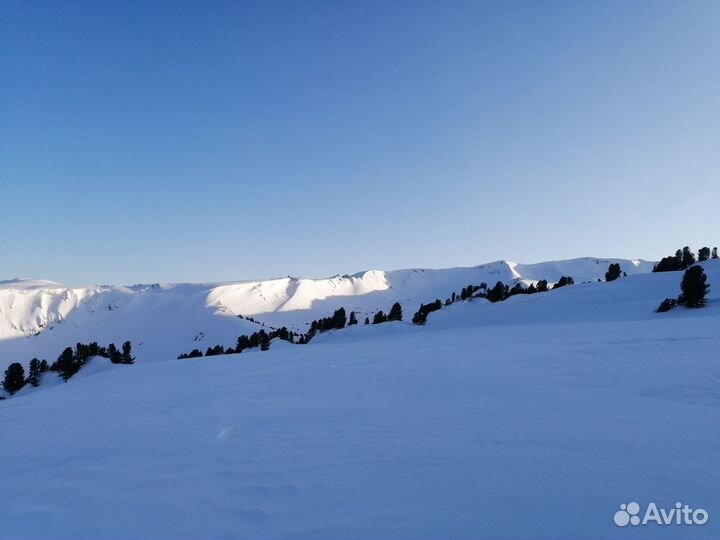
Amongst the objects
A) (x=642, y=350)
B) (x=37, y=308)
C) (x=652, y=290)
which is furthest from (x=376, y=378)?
(x=37, y=308)

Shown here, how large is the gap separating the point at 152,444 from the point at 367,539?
3.88m

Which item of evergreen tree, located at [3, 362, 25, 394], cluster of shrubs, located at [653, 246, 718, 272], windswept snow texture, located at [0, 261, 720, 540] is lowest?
evergreen tree, located at [3, 362, 25, 394]

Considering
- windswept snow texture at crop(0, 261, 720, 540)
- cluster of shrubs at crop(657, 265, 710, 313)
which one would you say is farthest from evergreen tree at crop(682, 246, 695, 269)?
windswept snow texture at crop(0, 261, 720, 540)

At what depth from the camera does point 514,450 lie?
4.20m

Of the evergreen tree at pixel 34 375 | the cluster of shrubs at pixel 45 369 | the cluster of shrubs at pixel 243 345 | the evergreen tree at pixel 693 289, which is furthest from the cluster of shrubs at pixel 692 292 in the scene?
the evergreen tree at pixel 34 375

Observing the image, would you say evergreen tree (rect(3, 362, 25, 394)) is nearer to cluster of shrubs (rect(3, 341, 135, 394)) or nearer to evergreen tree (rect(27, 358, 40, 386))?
cluster of shrubs (rect(3, 341, 135, 394))

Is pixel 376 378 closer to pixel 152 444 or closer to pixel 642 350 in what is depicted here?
pixel 152 444

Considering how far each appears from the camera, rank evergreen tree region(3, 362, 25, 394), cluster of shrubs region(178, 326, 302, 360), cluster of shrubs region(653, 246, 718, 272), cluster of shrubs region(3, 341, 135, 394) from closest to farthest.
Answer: evergreen tree region(3, 362, 25, 394)
cluster of shrubs region(3, 341, 135, 394)
cluster of shrubs region(178, 326, 302, 360)
cluster of shrubs region(653, 246, 718, 272)

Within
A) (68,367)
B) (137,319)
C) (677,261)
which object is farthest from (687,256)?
(137,319)

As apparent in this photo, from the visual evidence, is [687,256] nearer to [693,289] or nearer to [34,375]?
[693,289]

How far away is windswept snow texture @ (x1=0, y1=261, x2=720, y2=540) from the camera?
3.05 metres

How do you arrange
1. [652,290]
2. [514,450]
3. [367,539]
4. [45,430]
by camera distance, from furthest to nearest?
[652,290] < [45,430] < [514,450] < [367,539]

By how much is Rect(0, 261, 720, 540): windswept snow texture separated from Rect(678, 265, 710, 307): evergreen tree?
2358 centimetres

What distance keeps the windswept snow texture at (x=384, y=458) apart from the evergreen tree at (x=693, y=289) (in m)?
23.6
